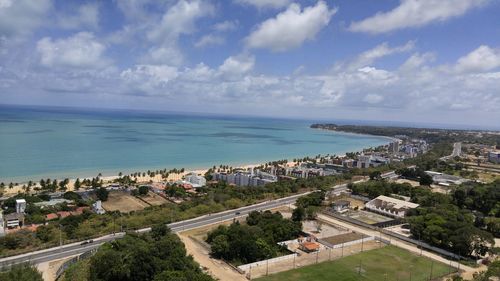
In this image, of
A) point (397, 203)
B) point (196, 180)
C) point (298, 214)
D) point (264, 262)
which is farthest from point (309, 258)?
point (196, 180)

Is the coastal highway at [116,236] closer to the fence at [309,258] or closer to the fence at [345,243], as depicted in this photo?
the fence at [309,258]

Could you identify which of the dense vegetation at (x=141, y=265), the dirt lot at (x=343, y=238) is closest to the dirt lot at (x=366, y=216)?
the dirt lot at (x=343, y=238)

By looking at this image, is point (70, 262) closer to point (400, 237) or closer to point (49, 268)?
point (49, 268)

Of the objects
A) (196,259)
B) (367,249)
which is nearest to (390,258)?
(367,249)

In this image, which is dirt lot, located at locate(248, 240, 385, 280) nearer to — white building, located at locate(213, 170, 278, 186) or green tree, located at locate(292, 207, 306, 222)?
green tree, located at locate(292, 207, 306, 222)

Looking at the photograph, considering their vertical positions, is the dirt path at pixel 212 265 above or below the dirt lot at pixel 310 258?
below

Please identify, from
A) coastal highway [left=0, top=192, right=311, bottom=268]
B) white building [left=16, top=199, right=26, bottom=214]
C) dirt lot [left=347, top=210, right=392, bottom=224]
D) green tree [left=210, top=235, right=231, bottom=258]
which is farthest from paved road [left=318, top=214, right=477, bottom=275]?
white building [left=16, top=199, right=26, bottom=214]
